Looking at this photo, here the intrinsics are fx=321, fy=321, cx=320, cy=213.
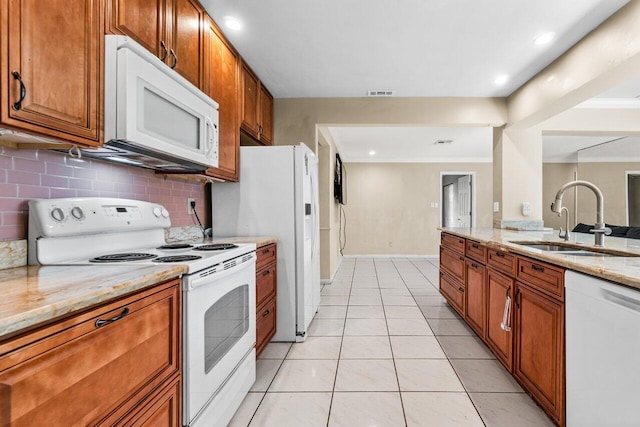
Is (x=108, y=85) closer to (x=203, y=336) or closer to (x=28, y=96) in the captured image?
(x=28, y=96)

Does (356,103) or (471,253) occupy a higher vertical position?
(356,103)

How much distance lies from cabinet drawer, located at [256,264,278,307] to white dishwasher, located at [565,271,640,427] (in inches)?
66.5

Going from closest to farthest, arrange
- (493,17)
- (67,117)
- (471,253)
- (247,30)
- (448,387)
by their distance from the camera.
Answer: (67,117), (448,387), (493,17), (247,30), (471,253)

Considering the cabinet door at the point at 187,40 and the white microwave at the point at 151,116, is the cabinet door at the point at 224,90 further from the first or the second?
the white microwave at the point at 151,116

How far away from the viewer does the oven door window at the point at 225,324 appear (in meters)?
1.42

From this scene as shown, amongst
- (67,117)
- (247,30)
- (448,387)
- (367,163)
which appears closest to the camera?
(67,117)

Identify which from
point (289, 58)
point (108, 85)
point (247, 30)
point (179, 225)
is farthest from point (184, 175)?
point (289, 58)

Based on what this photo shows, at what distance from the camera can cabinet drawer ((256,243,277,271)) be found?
219cm

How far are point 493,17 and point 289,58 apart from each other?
61.0 inches

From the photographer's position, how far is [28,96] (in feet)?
3.28

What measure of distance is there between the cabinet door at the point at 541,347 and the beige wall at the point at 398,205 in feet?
18.4

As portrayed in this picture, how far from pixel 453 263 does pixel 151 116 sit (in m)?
2.95

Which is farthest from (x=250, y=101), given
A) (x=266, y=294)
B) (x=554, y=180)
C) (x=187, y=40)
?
(x=554, y=180)

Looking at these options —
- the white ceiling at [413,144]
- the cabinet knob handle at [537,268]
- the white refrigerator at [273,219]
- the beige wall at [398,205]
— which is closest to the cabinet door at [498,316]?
the cabinet knob handle at [537,268]
